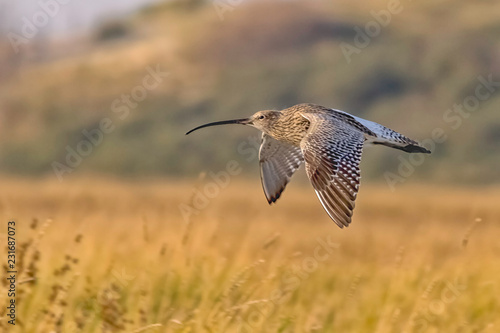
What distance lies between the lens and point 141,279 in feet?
17.1

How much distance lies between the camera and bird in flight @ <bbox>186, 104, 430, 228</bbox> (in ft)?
16.6

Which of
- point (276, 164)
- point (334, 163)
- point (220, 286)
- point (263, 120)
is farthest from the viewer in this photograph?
point (263, 120)

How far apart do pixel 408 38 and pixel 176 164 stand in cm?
3853

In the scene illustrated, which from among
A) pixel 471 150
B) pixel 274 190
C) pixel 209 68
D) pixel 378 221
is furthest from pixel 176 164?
pixel 274 190

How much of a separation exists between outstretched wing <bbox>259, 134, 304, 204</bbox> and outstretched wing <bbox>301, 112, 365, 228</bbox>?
645 mm

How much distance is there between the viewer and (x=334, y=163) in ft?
17.5

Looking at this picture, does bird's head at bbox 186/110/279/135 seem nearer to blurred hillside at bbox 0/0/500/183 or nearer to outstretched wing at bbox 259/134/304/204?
outstretched wing at bbox 259/134/304/204

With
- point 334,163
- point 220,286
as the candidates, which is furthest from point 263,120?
point 220,286

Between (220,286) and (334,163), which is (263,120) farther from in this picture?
(220,286)

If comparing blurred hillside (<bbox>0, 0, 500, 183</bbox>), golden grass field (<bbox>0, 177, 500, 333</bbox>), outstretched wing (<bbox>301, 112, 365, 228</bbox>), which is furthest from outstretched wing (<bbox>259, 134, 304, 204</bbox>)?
blurred hillside (<bbox>0, 0, 500, 183</bbox>)

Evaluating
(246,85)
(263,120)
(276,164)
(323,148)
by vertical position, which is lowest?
(246,85)

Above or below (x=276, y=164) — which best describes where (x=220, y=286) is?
above

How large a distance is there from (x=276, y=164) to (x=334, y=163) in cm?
154

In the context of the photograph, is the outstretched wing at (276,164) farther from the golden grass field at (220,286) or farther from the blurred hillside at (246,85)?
the blurred hillside at (246,85)
